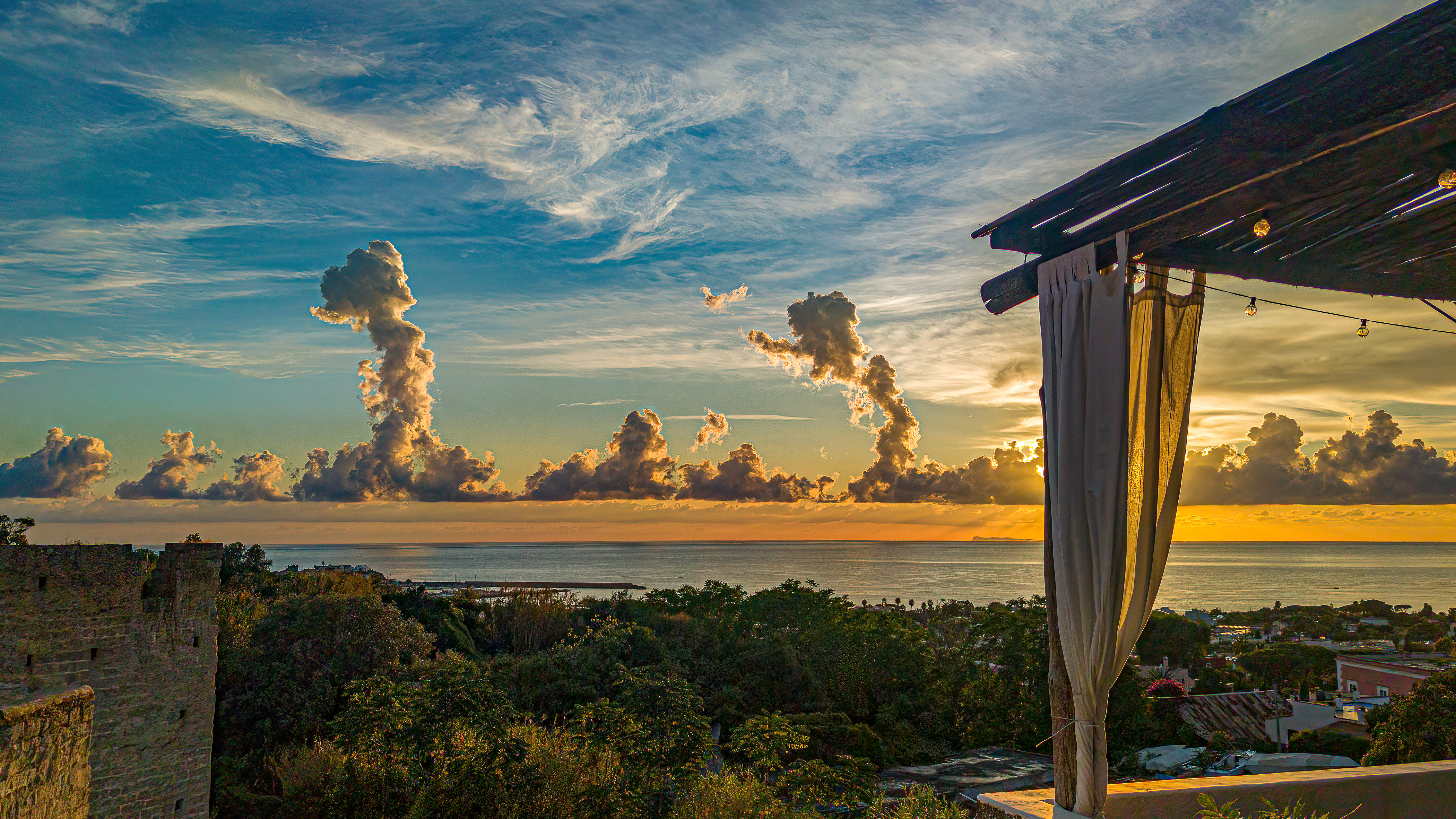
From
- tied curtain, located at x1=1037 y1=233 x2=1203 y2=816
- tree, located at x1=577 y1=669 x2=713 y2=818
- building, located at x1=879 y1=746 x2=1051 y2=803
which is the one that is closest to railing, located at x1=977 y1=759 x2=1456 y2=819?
tied curtain, located at x1=1037 y1=233 x2=1203 y2=816

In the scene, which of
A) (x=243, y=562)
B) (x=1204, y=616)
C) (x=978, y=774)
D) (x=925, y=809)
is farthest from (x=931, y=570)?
(x=925, y=809)

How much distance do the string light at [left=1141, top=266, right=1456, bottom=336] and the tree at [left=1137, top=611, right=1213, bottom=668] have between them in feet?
64.6

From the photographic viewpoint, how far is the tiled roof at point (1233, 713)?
11359 mm

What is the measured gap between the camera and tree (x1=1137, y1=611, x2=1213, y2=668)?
21219mm

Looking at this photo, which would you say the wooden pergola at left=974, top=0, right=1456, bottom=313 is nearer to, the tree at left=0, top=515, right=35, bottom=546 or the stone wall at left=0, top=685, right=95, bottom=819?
the stone wall at left=0, top=685, right=95, bottom=819

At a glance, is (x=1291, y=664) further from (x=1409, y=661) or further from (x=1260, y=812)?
(x=1260, y=812)

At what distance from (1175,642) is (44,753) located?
81.9 ft

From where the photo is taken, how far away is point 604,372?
1641cm

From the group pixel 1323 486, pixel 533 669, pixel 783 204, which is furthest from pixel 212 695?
pixel 1323 486

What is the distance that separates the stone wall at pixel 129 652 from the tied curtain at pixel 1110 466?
8535 millimetres

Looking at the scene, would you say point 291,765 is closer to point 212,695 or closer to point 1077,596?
point 212,695

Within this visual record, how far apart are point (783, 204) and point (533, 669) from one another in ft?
28.3

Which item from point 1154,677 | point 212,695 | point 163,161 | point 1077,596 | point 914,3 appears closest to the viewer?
point 1077,596

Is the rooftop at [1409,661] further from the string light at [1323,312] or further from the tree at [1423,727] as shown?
the string light at [1323,312]
